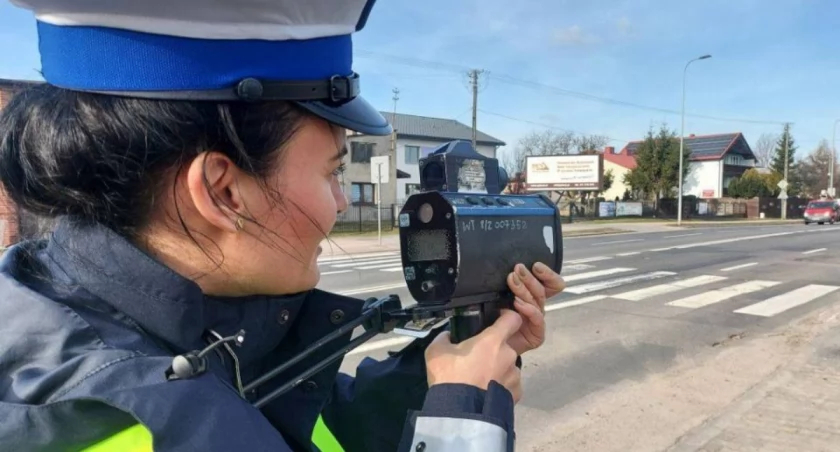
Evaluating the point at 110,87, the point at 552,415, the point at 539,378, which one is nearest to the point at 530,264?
the point at 110,87

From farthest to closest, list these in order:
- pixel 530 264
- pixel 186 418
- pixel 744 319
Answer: pixel 744 319
pixel 530 264
pixel 186 418

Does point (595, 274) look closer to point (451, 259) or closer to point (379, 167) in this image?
point (379, 167)

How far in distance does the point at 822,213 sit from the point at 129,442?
41.9m

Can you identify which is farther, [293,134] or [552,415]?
[552,415]

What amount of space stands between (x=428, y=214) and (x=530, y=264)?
0.28 metres

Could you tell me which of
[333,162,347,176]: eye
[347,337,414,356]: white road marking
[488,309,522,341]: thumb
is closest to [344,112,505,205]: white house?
[347,337,414,356]: white road marking

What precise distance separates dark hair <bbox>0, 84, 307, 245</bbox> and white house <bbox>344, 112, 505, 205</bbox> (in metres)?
30.1

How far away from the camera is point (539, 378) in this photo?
205 inches

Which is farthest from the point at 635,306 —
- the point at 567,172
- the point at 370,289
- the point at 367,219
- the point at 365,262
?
the point at 567,172

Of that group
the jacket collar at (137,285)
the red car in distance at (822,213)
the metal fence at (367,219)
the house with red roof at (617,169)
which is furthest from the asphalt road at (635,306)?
the house with red roof at (617,169)

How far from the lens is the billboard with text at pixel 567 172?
3616 cm

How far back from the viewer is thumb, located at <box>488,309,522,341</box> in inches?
45.6

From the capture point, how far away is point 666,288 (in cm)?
998

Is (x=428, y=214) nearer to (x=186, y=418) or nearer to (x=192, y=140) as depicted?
(x=192, y=140)
